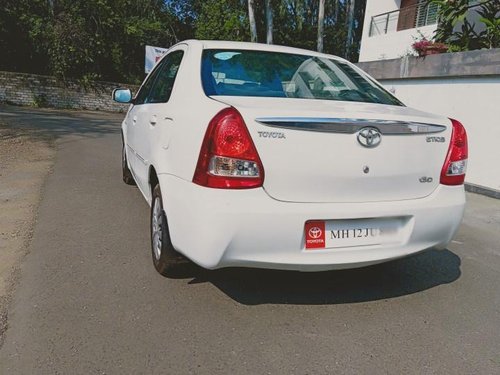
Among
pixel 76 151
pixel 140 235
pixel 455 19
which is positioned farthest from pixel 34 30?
pixel 140 235

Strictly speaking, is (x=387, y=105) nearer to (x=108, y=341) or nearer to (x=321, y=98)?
(x=321, y=98)

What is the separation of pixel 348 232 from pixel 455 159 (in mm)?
906

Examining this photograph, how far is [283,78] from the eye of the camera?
10.1 ft

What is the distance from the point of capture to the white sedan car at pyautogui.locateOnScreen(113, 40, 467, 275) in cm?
234

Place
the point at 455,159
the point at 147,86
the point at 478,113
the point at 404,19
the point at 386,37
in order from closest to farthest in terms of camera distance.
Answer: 1. the point at 455,159
2. the point at 147,86
3. the point at 478,113
4. the point at 386,37
5. the point at 404,19

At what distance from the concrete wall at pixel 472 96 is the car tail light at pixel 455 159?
14.1 ft

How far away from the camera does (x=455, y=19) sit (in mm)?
8852

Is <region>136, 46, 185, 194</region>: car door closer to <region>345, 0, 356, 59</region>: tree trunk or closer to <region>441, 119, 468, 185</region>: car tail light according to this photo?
<region>441, 119, 468, 185</region>: car tail light

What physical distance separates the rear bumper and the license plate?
1.4 inches

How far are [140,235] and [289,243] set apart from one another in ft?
6.59

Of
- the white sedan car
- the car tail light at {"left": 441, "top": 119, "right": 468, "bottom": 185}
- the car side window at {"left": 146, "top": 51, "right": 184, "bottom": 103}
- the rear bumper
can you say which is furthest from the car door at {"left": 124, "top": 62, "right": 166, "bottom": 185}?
the car tail light at {"left": 441, "top": 119, "right": 468, "bottom": 185}

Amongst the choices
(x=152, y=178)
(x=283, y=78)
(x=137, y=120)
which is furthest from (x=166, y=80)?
(x=283, y=78)

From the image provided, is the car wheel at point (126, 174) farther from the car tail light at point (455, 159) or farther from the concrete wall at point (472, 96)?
the concrete wall at point (472, 96)

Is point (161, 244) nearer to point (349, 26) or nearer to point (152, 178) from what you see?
point (152, 178)
